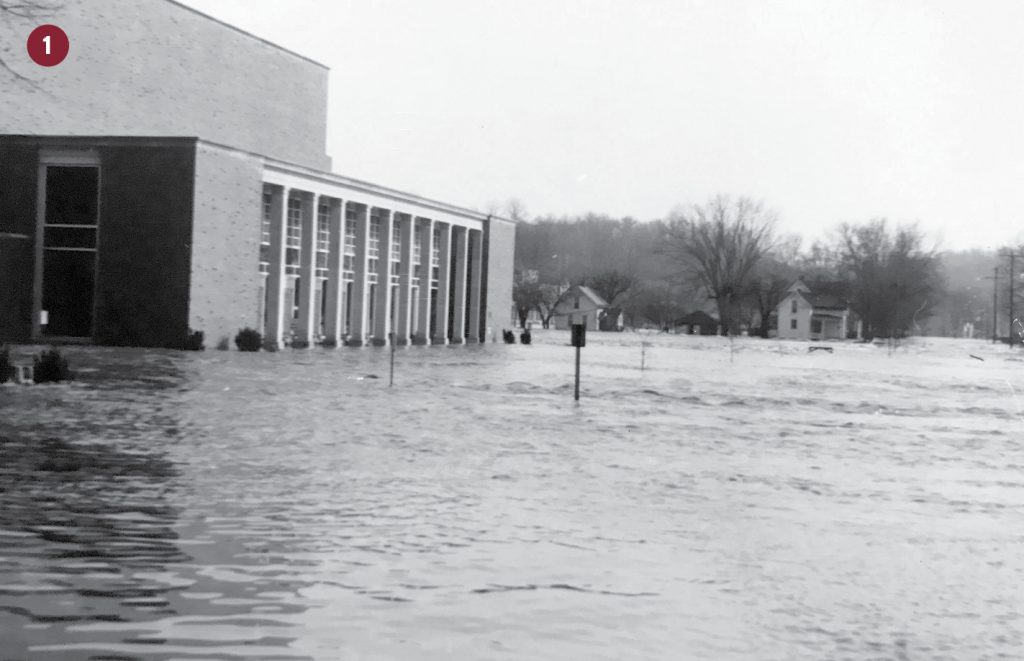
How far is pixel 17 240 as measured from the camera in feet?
162

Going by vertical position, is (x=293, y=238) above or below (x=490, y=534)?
above

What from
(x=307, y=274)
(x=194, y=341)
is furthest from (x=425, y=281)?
(x=194, y=341)

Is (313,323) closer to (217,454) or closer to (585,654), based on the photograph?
(217,454)

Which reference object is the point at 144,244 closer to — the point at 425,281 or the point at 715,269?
the point at 425,281

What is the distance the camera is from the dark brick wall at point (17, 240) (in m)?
49.3

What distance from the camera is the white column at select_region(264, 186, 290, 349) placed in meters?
58.8

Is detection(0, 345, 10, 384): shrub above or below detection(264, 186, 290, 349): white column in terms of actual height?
below

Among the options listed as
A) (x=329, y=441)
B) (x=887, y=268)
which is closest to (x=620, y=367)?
(x=329, y=441)

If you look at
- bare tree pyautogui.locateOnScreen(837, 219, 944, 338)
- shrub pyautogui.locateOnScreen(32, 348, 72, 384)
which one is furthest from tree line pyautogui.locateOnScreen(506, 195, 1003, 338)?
shrub pyautogui.locateOnScreen(32, 348, 72, 384)

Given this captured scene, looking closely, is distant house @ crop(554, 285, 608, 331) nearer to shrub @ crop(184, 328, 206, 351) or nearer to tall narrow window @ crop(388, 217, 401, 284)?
tall narrow window @ crop(388, 217, 401, 284)

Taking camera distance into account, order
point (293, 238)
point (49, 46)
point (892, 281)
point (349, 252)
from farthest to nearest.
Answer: point (892, 281), point (349, 252), point (293, 238), point (49, 46)

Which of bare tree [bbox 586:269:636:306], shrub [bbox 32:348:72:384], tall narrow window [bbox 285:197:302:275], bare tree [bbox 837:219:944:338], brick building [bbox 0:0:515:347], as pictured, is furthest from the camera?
bare tree [bbox 586:269:636:306]

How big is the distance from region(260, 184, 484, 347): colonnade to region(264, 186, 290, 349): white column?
0.15 feet

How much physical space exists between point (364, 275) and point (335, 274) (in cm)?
384
